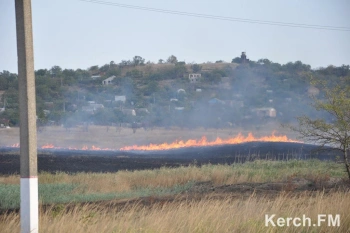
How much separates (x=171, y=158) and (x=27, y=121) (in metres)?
43.7

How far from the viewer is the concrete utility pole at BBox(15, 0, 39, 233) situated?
900cm

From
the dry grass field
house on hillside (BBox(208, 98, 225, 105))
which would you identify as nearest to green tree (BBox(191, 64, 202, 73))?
house on hillside (BBox(208, 98, 225, 105))

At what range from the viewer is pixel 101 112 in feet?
261

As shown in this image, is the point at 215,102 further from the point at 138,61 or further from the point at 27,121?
the point at 27,121

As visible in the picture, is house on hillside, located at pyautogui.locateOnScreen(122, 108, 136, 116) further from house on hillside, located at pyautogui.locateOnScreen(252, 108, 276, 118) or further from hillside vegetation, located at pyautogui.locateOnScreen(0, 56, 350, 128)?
house on hillside, located at pyautogui.locateOnScreen(252, 108, 276, 118)

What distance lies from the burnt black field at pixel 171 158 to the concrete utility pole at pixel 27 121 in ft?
97.0

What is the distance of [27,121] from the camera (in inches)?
358

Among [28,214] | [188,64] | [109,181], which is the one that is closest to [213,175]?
[109,181]

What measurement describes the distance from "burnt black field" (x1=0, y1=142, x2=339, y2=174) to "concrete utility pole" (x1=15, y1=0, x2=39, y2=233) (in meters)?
29.6

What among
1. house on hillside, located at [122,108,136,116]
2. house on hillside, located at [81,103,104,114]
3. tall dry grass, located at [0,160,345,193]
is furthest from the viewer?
house on hillside, located at [122,108,136,116]

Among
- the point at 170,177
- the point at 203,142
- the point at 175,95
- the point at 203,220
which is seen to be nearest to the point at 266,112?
the point at 203,142

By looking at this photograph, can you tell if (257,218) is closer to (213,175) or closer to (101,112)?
(213,175)

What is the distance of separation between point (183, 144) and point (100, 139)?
42.8 feet

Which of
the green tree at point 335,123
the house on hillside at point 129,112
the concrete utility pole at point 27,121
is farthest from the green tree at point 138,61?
the concrete utility pole at point 27,121
